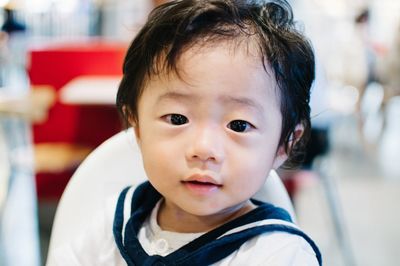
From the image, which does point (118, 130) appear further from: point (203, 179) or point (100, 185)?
point (203, 179)

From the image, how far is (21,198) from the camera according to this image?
114 inches

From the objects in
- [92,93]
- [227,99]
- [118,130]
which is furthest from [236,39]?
[118,130]

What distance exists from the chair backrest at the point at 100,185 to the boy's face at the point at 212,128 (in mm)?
255

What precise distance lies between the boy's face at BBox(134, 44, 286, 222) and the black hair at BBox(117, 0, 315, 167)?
0.02 meters

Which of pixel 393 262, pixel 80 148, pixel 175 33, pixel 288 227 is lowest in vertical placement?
pixel 393 262

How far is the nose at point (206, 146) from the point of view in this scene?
2.10ft

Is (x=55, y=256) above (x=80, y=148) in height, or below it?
above

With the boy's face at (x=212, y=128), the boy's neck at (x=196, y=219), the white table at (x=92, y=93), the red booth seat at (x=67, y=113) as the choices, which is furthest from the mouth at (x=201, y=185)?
the red booth seat at (x=67, y=113)

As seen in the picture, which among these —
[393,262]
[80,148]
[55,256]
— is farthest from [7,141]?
[55,256]

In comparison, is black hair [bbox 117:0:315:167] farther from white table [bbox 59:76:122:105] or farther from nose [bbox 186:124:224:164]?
white table [bbox 59:76:122:105]

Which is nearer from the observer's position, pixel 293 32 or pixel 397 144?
pixel 293 32

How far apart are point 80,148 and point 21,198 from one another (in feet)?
1.54

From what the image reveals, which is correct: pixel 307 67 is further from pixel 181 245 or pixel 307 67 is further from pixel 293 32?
pixel 181 245

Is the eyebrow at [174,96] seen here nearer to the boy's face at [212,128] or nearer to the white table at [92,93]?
the boy's face at [212,128]
